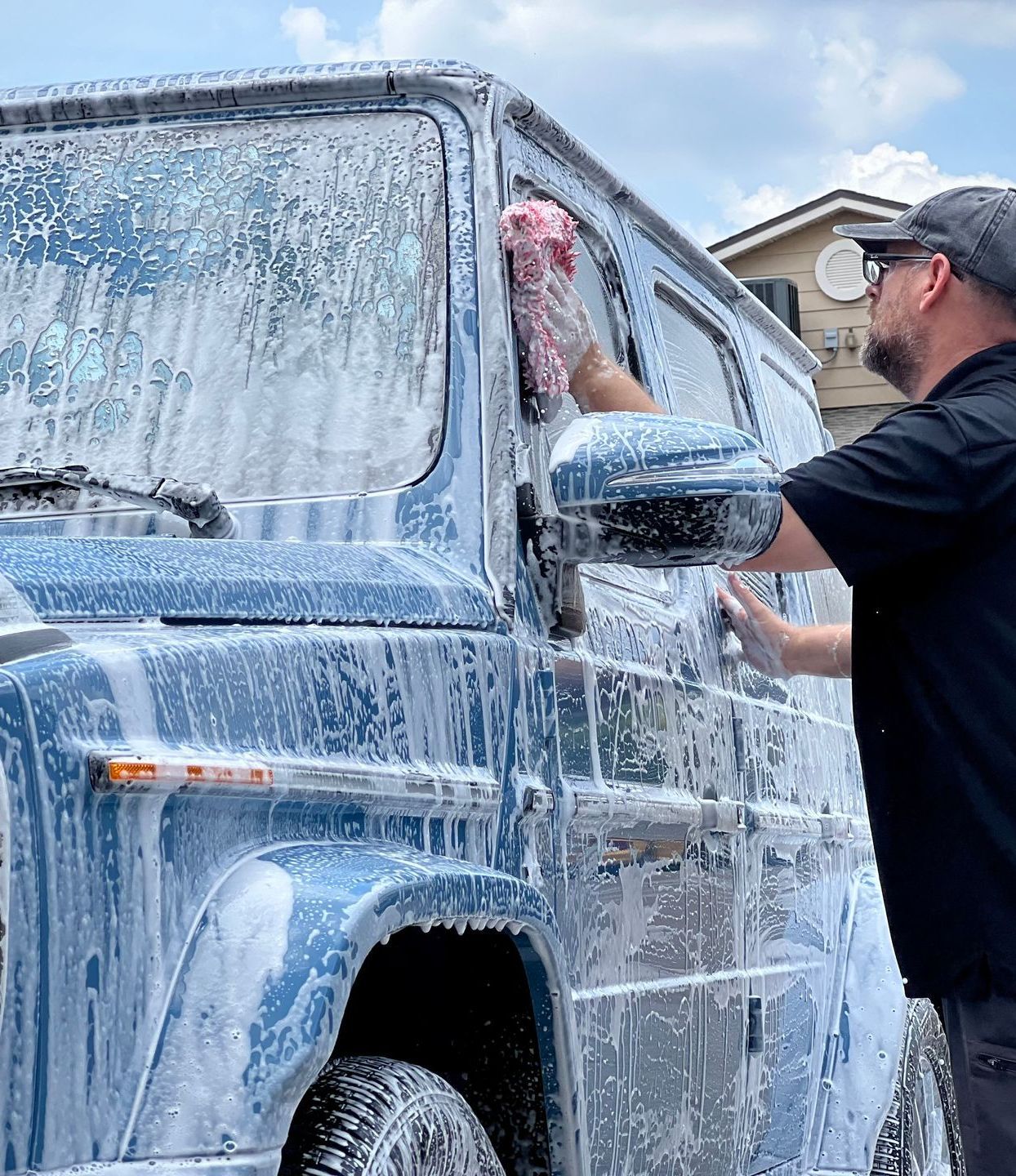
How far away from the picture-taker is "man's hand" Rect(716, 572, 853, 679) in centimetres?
369

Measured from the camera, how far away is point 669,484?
2287 mm

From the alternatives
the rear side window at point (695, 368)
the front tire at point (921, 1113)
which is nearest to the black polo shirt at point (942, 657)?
the rear side window at point (695, 368)

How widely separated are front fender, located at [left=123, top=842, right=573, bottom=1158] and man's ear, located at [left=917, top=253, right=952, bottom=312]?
4.90 ft

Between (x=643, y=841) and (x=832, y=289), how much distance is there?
13.0 m

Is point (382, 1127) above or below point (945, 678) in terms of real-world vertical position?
below

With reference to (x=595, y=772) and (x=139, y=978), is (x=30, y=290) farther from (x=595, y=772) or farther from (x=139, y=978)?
(x=139, y=978)

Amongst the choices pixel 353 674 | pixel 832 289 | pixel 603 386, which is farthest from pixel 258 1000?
pixel 832 289

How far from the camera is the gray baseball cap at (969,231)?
2850mm

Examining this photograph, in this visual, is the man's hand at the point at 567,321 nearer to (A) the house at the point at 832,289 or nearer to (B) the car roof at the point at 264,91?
(B) the car roof at the point at 264,91

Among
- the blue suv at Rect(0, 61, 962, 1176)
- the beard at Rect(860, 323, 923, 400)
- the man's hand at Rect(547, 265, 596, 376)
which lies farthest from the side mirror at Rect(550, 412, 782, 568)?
the beard at Rect(860, 323, 923, 400)

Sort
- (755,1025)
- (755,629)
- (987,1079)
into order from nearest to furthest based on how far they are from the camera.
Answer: (987,1079), (755,1025), (755,629)

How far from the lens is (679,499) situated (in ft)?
7.54

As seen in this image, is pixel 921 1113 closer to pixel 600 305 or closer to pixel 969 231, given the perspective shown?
pixel 600 305

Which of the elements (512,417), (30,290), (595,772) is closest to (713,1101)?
(595,772)
